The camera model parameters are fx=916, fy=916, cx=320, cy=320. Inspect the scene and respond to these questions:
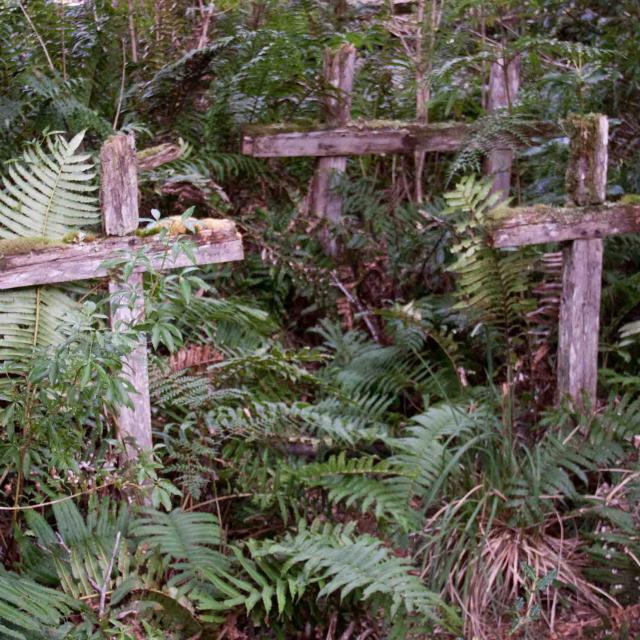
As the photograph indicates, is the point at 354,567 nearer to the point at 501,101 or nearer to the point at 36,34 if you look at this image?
the point at 36,34

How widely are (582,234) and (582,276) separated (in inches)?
7.0

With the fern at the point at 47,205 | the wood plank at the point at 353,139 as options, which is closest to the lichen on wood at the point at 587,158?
the wood plank at the point at 353,139

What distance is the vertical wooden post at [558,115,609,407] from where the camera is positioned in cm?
377

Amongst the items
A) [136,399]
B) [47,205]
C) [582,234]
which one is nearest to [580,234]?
[582,234]

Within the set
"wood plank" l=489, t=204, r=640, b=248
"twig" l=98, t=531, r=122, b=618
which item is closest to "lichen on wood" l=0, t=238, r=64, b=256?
"twig" l=98, t=531, r=122, b=618

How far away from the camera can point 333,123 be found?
5.27m

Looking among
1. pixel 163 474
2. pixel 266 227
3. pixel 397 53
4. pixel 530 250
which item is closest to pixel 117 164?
pixel 163 474

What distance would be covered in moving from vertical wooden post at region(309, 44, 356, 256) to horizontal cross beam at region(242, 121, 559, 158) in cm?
9

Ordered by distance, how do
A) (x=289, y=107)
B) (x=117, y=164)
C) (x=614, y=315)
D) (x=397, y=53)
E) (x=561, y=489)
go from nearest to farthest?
(x=117, y=164) → (x=561, y=489) → (x=614, y=315) → (x=289, y=107) → (x=397, y=53)

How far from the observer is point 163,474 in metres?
3.55

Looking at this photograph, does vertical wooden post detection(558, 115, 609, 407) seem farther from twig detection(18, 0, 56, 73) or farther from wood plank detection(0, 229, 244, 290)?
twig detection(18, 0, 56, 73)

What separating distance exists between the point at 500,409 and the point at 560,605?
34.8 inches

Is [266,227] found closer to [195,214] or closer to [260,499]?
[195,214]

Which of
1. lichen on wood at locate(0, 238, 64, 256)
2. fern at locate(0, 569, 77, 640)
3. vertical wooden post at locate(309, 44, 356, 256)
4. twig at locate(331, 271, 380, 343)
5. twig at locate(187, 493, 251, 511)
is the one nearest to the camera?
fern at locate(0, 569, 77, 640)
